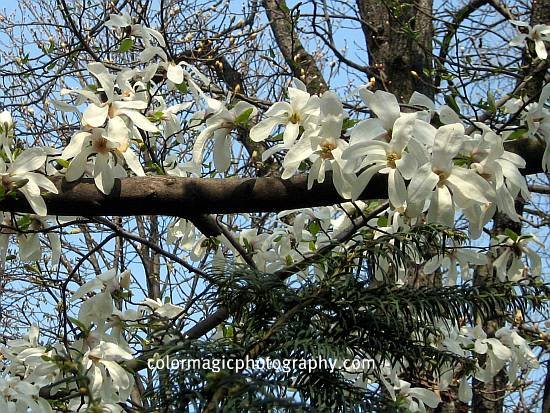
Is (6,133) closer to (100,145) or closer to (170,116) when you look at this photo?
(100,145)

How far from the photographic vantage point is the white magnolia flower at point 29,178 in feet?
5.16

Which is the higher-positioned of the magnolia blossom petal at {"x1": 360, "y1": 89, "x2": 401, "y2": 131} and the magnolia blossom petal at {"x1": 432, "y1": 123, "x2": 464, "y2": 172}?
the magnolia blossom petal at {"x1": 360, "y1": 89, "x2": 401, "y2": 131}

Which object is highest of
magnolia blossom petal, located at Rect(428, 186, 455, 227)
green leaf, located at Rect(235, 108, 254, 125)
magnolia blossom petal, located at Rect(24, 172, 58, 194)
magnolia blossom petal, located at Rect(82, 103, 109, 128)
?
green leaf, located at Rect(235, 108, 254, 125)

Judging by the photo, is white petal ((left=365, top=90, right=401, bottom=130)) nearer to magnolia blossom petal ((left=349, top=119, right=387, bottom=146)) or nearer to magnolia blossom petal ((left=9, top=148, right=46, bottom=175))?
magnolia blossom petal ((left=349, top=119, right=387, bottom=146))

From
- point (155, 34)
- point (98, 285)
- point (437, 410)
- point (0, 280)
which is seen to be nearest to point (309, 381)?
point (98, 285)

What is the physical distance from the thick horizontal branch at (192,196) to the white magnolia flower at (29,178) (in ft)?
0.11

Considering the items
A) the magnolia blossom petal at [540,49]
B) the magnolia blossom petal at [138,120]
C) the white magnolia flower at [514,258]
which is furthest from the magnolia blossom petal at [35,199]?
the magnolia blossom petal at [540,49]

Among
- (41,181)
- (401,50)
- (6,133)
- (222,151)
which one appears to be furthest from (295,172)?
(401,50)

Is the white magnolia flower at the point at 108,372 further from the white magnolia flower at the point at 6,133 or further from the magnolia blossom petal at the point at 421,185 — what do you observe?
the magnolia blossom petal at the point at 421,185

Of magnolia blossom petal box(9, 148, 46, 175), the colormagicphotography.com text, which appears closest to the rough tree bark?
magnolia blossom petal box(9, 148, 46, 175)

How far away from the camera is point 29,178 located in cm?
158

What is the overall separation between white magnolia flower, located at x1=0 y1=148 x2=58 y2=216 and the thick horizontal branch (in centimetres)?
3

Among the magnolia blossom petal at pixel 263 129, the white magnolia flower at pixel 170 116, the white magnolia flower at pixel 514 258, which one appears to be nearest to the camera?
the magnolia blossom petal at pixel 263 129

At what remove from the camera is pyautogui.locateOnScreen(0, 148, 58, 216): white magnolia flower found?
61.9 inches
